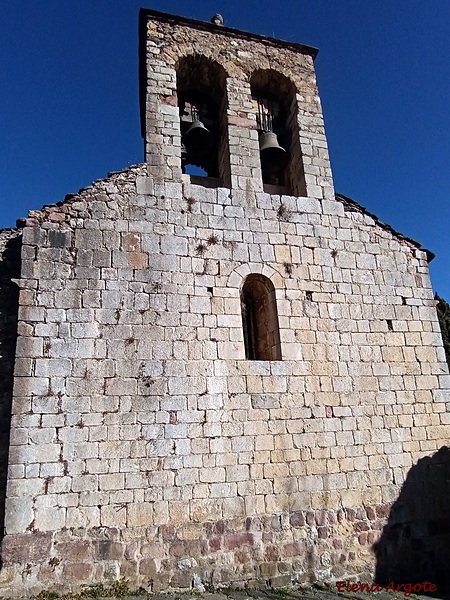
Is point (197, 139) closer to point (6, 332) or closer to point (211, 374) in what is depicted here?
point (211, 374)

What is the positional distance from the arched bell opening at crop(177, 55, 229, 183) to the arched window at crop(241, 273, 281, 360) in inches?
81.9

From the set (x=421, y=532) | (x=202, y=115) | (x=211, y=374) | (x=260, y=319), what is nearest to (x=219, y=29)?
(x=202, y=115)

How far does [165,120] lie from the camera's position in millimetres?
7434

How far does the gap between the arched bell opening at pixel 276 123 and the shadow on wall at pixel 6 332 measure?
4.55 meters

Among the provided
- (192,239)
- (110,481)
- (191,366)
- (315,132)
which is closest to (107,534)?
(110,481)

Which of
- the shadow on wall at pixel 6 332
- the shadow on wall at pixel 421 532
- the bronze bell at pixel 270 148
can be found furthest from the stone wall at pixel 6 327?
the shadow on wall at pixel 421 532

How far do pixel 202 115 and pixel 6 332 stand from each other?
16.9 ft

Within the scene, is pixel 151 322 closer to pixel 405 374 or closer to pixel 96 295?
pixel 96 295

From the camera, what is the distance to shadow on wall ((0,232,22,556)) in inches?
220

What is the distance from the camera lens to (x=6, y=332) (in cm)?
607

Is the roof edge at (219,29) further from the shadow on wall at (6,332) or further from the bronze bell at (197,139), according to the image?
the shadow on wall at (6,332)

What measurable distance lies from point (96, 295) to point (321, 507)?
13.7ft

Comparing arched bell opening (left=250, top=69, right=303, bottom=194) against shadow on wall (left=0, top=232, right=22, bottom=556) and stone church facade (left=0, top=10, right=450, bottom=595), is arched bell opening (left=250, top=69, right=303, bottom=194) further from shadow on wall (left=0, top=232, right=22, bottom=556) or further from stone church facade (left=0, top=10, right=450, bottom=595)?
shadow on wall (left=0, top=232, right=22, bottom=556)

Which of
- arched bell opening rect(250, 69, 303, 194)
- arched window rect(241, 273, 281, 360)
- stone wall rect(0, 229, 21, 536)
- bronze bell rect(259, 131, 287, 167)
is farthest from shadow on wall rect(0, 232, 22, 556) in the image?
arched bell opening rect(250, 69, 303, 194)
